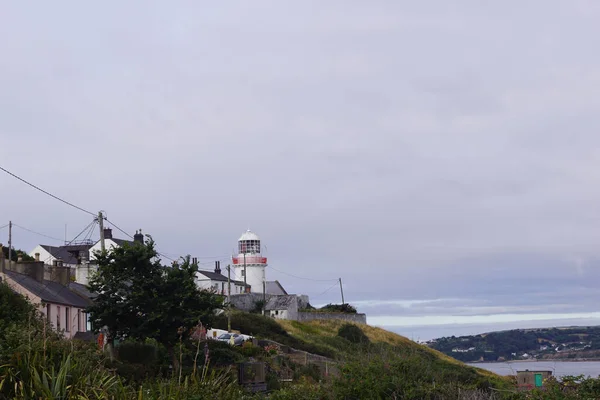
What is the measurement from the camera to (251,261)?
97.4 meters

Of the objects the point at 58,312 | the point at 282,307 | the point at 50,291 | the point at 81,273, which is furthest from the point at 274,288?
the point at 58,312

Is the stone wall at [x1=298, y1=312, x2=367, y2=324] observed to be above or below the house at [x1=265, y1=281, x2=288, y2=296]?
below

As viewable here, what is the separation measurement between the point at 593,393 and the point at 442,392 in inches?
135

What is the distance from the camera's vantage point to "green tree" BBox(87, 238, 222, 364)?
39.4m

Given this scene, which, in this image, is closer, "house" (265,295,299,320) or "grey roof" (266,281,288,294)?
"house" (265,295,299,320)

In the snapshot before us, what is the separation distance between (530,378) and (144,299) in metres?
21.3

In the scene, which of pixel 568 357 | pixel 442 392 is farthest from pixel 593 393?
pixel 568 357

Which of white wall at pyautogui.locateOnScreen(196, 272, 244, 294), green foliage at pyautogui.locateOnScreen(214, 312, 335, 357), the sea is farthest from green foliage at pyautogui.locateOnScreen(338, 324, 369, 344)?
white wall at pyautogui.locateOnScreen(196, 272, 244, 294)

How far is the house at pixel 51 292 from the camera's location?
1592 inches

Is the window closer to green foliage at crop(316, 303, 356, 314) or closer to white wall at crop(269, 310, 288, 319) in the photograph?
white wall at crop(269, 310, 288, 319)

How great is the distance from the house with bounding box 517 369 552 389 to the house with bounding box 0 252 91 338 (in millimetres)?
22344

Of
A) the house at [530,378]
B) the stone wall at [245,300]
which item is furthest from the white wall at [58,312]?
the stone wall at [245,300]

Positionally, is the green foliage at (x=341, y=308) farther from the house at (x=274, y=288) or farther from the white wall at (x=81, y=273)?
the white wall at (x=81, y=273)

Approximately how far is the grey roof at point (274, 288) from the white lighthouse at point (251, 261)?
6182mm
